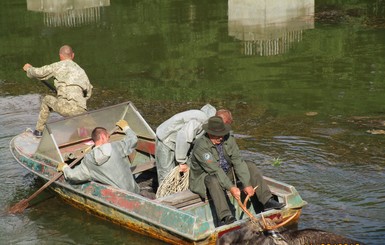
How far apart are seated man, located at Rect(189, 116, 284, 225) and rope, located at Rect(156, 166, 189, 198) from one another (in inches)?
14.6

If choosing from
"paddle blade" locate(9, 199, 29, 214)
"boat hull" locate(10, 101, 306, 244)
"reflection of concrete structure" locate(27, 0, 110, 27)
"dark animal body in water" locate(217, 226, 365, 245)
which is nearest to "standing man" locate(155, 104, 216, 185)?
"boat hull" locate(10, 101, 306, 244)

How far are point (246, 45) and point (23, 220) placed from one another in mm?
13008

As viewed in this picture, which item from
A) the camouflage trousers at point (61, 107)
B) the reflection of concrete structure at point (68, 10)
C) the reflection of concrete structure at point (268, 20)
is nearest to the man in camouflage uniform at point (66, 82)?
the camouflage trousers at point (61, 107)

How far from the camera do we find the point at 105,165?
417 inches

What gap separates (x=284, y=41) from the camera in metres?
22.8

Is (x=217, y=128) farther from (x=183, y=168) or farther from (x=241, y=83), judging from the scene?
(x=241, y=83)

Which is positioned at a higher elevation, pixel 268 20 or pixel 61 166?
pixel 268 20

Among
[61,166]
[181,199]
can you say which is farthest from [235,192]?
[61,166]

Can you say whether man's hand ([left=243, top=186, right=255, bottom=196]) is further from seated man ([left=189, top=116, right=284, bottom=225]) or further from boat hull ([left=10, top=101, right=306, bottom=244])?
boat hull ([left=10, top=101, right=306, bottom=244])

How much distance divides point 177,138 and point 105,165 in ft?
3.81

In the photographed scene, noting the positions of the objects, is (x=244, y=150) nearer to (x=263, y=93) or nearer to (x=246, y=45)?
(x=263, y=93)

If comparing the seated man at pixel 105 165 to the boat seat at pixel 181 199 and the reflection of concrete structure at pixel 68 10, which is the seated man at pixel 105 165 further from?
the reflection of concrete structure at pixel 68 10

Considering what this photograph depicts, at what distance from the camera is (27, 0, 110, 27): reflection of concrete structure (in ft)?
95.2

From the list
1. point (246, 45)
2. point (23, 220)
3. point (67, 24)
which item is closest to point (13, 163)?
point (23, 220)
